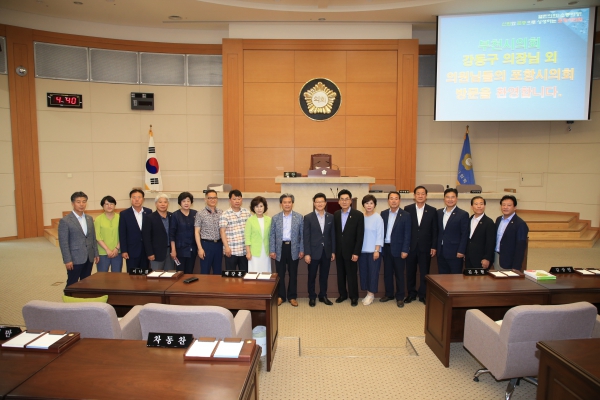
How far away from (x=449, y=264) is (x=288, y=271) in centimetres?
196

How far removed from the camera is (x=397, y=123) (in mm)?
9367

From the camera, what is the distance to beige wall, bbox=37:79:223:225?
9.20 m

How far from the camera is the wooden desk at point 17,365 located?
6.47 ft

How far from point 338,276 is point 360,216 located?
0.86 metres

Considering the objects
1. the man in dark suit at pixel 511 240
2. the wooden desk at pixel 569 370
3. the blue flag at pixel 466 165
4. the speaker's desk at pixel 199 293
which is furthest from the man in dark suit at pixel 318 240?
the blue flag at pixel 466 165

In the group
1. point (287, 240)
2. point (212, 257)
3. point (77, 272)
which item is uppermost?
point (287, 240)

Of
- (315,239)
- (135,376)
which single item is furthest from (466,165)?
(135,376)

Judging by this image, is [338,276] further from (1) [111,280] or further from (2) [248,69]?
(2) [248,69]

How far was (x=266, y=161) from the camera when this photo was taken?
31.0ft

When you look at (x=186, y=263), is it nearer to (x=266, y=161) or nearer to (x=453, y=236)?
(x=453, y=236)

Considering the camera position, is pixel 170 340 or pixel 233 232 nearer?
pixel 170 340

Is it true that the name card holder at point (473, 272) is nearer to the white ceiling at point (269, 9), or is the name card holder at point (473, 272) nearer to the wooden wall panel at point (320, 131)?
the wooden wall panel at point (320, 131)

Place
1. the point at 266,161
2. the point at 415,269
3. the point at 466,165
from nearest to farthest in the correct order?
the point at 415,269
the point at 266,161
the point at 466,165

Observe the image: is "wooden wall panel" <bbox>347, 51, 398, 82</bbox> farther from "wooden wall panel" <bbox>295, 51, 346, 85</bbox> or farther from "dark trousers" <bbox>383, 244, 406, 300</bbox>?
"dark trousers" <bbox>383, 244, 406, 300</bbox>
